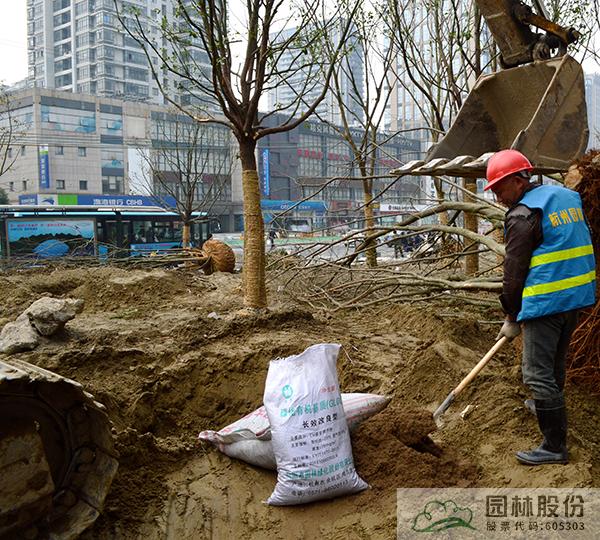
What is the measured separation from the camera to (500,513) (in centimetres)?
297

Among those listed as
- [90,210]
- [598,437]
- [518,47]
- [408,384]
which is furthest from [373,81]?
[90,210]

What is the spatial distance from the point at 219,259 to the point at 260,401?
10762 millimetres

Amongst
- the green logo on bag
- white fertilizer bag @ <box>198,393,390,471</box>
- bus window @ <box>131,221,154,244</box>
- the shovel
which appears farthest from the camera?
bus window @ <box>131,221,154,244</box>

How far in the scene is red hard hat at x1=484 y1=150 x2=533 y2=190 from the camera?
328cm

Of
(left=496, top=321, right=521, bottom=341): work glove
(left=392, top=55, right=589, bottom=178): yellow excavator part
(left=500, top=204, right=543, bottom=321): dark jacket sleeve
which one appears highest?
(left=392, top=55, right=589, bottom=178): yellow excavator part

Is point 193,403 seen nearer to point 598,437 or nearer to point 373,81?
point 598,437

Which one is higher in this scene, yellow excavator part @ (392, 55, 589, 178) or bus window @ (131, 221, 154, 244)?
yellow excavator part @ (392, 55, 589, 178)

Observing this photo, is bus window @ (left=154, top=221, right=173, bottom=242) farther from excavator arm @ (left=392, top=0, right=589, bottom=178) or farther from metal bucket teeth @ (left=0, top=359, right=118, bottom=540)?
metal bucket teeth @ (left=0, top=359, right=118, bottom=540)

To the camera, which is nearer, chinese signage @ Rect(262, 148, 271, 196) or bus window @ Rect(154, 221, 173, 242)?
bus window @ Rect(154, 221, 173, 242)

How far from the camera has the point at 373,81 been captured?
1377 centimetres

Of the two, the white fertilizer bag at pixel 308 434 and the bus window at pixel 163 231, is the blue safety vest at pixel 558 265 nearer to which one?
the white fertilizer bag at pixel 308 434

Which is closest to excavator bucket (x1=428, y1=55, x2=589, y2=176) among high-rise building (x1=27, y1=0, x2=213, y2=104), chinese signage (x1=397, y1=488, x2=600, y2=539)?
chinese signage (x1=397, y1=488, x2=600, y2=539)

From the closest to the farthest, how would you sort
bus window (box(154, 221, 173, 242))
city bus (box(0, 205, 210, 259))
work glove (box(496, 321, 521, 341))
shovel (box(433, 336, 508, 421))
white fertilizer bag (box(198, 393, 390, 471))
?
work glove (box(496, 321, 521, 341))
shovel (box(433, 336, 508, 421))
white fertilizer bag (box(198, 393, 390, 471))
city bus (box(0, 205, 210, 259))
bus window (box(154, 221, 173, 242))

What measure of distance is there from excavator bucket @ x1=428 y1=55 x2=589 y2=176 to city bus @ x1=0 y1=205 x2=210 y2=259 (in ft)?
50.9
